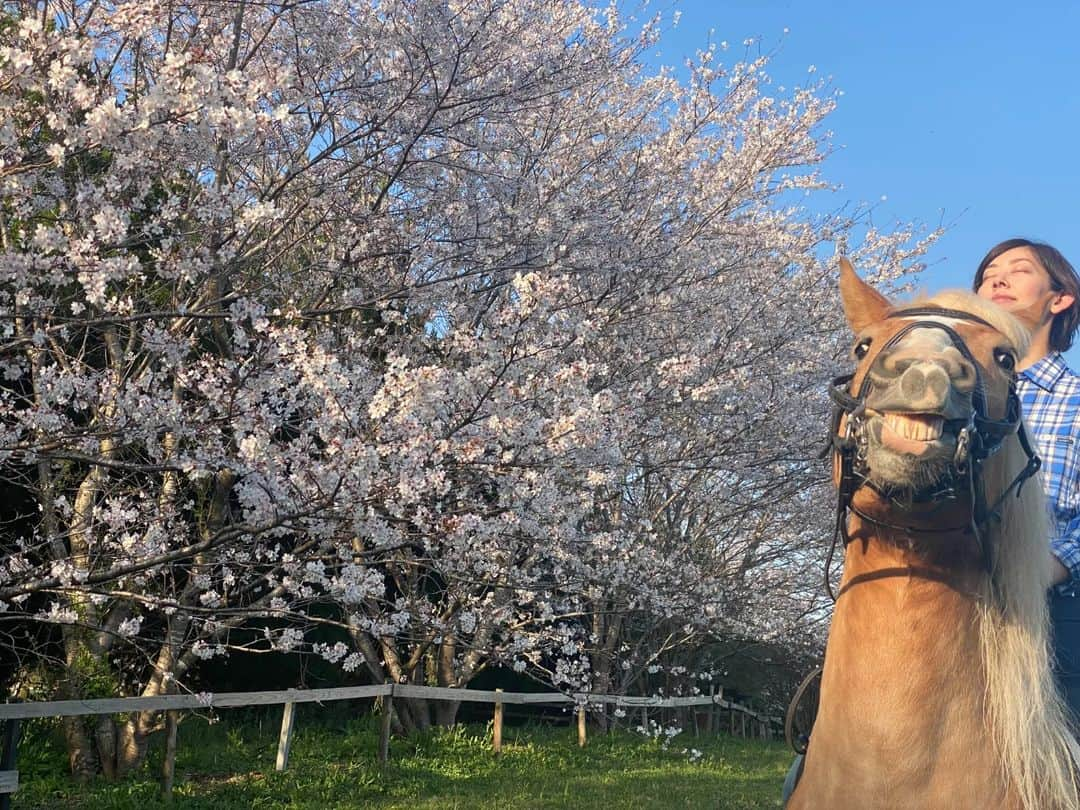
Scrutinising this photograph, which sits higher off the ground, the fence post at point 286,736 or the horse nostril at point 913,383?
the horse nostril at point 913,383

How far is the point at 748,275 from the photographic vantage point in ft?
36.1

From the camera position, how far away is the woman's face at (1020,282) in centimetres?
299

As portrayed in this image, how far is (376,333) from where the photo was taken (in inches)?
265

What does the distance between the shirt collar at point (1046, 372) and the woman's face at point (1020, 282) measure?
13 centimetres

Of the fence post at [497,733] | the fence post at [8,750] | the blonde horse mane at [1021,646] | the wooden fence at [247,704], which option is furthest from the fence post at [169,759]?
the blonde horse mane at [1021,646]

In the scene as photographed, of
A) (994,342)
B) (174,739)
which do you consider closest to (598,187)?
(174,739)

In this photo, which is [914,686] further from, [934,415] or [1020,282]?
[1020,282]

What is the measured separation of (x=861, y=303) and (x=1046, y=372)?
839 millimetres

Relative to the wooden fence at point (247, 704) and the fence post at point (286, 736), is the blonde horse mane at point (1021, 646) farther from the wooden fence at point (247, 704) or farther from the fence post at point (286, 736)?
the fence post at point (286, 736)

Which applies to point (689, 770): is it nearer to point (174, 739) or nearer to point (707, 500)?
point (707, 500)

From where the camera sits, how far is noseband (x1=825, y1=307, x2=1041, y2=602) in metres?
1.97

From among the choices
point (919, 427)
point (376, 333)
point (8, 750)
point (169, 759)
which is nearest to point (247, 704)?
point (169, 759)

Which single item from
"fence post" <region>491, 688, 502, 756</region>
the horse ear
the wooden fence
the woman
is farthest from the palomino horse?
"fence post" <region>491, 688, 502, 756</region>

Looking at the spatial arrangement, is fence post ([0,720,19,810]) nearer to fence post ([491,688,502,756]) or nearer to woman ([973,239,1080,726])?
fence post ([491,688,502,756])
